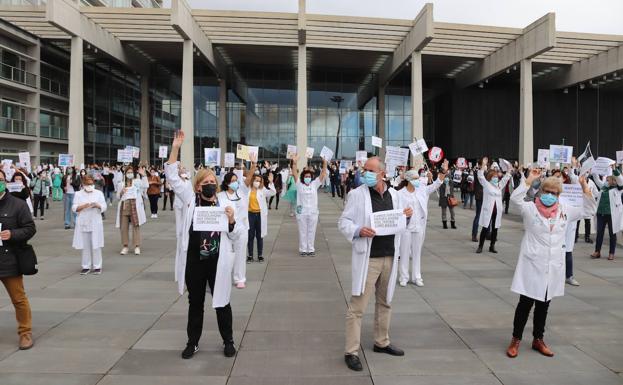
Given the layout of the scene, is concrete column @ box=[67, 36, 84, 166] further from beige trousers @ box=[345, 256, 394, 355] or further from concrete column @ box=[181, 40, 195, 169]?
beige trousers @ box=[345, 256, 394, 355]

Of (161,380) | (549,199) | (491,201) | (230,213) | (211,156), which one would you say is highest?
(211,156)

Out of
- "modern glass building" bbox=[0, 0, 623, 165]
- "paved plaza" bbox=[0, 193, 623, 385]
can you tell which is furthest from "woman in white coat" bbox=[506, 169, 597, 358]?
"modern glass building" bbox=[0, 0, 623, 165]

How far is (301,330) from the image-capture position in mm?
5863

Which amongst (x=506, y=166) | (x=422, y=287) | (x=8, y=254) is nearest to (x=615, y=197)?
(x=506, y=166)

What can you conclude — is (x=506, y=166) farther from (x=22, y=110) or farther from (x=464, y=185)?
(x=22, y=110)

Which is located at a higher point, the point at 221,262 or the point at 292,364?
the point at 221,262

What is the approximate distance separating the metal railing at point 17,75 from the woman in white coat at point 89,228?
32054mm

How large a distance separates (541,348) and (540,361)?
0.79 feet

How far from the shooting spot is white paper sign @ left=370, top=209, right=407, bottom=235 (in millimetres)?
4750

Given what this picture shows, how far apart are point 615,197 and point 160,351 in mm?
10058

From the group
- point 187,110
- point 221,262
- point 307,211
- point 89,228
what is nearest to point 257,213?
point 307,211

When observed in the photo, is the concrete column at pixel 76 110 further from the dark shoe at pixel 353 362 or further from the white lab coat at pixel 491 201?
the dark shoe at pixel 353 362

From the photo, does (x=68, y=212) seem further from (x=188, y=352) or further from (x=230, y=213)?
(x=230, y=213)

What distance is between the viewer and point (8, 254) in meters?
5.24
